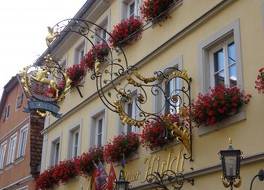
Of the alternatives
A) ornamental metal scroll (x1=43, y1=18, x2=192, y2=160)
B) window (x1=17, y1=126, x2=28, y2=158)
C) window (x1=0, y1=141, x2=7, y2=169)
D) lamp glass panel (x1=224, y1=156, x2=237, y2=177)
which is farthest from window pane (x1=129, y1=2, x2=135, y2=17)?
window (x1=0, y1=141, x2=7, y2=169)

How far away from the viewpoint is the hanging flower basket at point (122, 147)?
469 inches

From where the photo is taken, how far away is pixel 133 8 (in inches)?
579

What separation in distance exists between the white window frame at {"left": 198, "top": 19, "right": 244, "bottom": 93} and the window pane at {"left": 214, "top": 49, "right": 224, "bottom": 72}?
5.6 inches

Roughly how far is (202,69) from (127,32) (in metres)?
3.78

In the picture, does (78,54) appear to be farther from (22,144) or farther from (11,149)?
(11,149)

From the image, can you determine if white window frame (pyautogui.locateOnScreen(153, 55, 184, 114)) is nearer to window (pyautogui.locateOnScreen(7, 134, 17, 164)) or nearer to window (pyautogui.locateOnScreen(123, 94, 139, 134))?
window (pyautogui.locateOnScreen(123, 94, 139, 134))

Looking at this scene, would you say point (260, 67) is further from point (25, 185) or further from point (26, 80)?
point (25, 185)

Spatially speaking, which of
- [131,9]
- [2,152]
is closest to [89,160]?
[131,9]

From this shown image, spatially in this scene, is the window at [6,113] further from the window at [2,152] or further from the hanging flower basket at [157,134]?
the hanging flower basket at [157,134]

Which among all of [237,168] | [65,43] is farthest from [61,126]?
[237,168]

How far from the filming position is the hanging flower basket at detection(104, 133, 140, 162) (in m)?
11.9

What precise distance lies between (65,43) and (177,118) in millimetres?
9356

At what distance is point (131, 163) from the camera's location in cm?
1212

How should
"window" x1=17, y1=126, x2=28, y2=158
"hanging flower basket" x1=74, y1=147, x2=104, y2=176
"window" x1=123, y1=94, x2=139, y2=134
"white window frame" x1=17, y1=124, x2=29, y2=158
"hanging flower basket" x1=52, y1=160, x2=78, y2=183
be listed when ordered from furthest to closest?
"window" x1=17, y1=126, x2=28, y2=158
"white window frame" x1=17, y1=124, x2=29, y2=158
"hanging flower basket" x1=52, y1=160, x2=78, y2=183
"hanging flower basket" x1=74, y1=147, x2=104, y2=176
"window" x1=123, y1=94, x2=139, y2=134
